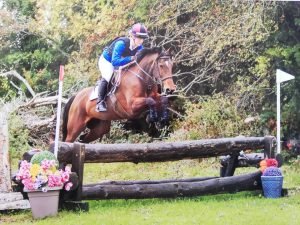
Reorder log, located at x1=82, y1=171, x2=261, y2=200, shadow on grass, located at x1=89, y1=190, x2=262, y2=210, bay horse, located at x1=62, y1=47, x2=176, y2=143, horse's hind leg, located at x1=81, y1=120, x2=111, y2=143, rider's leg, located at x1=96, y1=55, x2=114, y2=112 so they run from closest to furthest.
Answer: log, located at x1=82, y1=171, x2=261, y2=200
shadow on grass, located at x1=89, y1=190, x2=262, y2=210
bay horse, located at x1=62, y1=47, x2=176, y2=143
rider's leg, located at x1=96, y1=55, x2=114, y2=112
horse's hind leg, located at x1=81, y1=120, x2=111, y2=143

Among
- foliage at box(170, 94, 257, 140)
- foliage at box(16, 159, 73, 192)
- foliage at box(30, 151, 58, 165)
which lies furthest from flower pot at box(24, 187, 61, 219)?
foliage at box(170, 94, 257, 140)

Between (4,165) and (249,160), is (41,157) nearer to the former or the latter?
(4,165)

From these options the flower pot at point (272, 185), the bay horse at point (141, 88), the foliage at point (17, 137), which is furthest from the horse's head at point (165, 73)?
the foliage at point (17, 137)

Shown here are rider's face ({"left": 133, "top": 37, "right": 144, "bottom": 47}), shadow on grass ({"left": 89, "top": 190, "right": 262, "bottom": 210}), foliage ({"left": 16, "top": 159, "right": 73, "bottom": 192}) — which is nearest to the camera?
foliage ({"left": 16, "top": 159, "right": 73, "bottom": 192})

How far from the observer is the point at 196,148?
254 inches

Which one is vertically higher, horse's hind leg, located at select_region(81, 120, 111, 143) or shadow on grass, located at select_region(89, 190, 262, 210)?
horse's hind leg, located at select_region(81, 120, 111, 143)

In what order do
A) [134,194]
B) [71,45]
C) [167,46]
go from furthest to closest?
[71,45]
[167,46]
[134,194]

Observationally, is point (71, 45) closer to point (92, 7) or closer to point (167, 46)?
point (92, 7)

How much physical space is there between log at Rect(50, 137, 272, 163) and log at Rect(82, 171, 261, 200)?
297 mm

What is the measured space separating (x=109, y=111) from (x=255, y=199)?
2.02 meters

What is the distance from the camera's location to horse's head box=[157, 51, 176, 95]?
615 centimetres

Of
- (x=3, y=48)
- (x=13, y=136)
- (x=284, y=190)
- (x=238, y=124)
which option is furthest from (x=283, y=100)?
(x=3, y=48)

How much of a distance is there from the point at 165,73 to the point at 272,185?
1810mm

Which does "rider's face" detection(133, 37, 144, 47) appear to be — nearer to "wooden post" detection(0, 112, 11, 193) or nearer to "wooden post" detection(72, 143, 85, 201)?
"wooden post" detection(72, 143, 85, 201)
